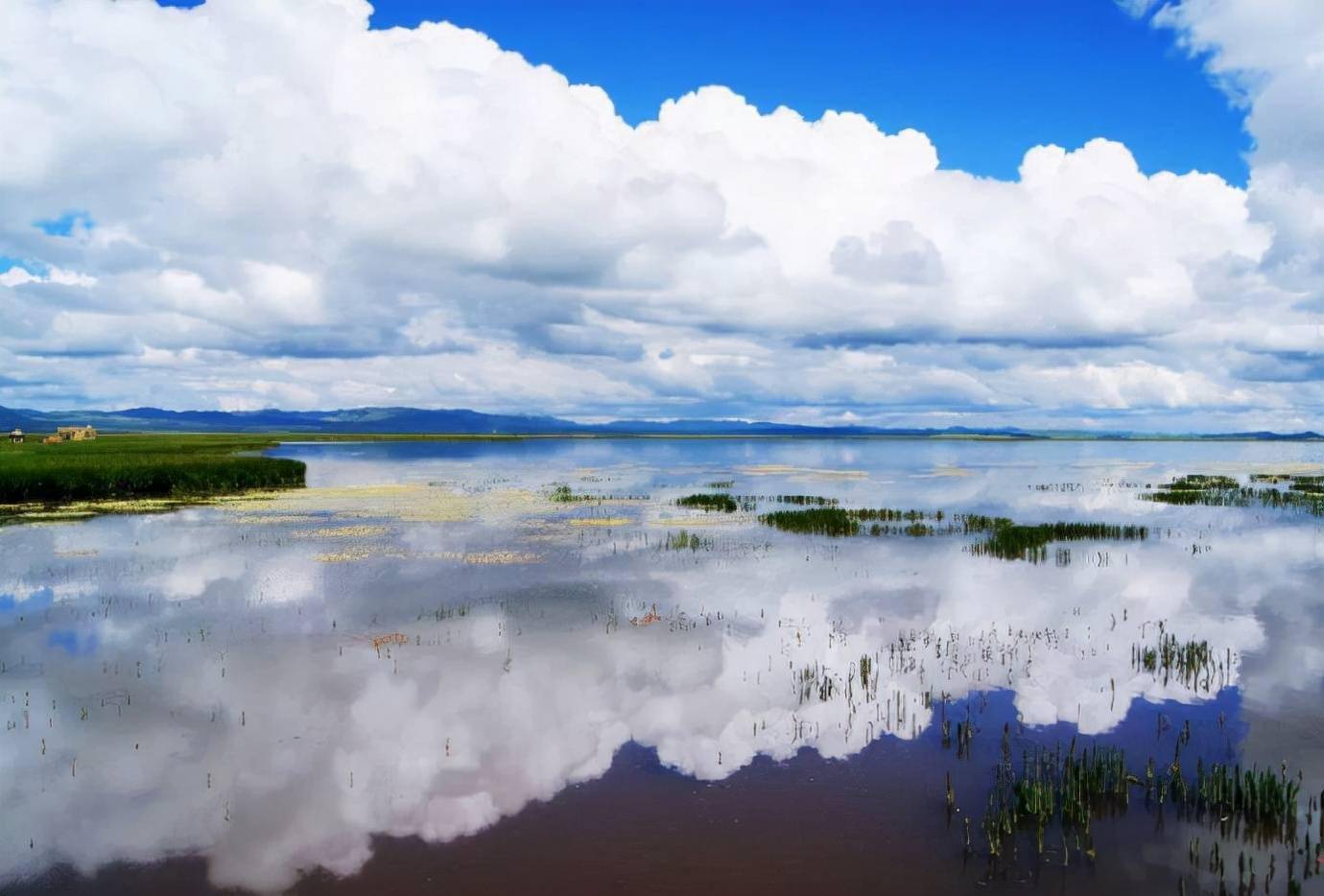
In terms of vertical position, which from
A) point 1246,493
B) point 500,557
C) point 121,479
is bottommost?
point 500,557

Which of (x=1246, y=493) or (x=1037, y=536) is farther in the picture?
(x=1246, y=493)

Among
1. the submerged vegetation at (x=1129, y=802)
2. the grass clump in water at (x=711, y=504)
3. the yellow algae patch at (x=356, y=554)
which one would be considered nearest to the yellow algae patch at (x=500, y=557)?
the yellow algae patch at (x=356, y=554)

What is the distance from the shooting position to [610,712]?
16.4 metres

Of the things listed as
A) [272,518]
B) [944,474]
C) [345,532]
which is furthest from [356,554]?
[944,474]

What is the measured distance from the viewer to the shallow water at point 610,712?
11164 millimetres

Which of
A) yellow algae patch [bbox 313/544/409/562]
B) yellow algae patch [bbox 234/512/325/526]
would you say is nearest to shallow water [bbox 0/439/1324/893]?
yellow algae patch [bbox 313/544/409/562]

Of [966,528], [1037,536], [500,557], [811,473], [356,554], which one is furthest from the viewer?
[811,473]

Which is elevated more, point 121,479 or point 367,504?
point 121,479

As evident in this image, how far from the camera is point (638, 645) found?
69.1 feet

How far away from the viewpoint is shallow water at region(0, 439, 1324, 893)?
1116cm

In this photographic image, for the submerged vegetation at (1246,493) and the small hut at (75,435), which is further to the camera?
the small hut at (75,435)

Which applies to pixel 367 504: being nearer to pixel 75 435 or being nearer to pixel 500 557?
pixel 500 557

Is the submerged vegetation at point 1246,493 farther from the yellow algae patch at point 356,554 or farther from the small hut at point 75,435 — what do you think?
the small hut at point 75,435

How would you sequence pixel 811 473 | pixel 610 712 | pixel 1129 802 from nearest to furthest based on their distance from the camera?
pixel 1129 802 → pixel 610 712 → pixel 811 473
